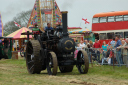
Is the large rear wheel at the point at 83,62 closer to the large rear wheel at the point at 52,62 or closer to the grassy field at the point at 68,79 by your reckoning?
the grassy field at the point at 68,79

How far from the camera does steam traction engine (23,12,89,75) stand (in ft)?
31.5

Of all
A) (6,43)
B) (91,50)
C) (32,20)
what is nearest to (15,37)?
(32,20)

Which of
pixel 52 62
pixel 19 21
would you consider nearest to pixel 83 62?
pixel 52 62

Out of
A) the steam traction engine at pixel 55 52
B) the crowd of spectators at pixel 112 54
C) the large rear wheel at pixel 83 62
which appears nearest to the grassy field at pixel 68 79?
the large rear wheel at pixel 83 62

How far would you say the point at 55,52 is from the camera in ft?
33.4

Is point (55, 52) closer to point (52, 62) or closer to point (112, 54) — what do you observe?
point (52, 62)

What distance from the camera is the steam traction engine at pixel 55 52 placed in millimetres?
9602

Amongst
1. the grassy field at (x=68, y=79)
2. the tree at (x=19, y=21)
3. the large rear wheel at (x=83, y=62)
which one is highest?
the tree at (x=19, y=21)

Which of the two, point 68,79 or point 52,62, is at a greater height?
point 52,62

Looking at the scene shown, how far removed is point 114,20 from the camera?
25734 mm

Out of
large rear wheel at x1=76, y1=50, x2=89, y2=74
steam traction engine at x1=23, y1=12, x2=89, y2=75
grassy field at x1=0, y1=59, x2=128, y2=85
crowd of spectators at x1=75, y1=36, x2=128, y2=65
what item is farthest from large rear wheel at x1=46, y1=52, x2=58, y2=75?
crowd of spectators at x1=75, y1=36, x2=128, y2=65

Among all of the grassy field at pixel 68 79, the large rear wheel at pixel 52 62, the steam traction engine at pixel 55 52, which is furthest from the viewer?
the steam traction engine at pixel 55 52

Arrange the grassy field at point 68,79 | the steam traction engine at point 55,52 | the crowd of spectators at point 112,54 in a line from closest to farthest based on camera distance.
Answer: the grassy field at point 68,79 → the steam traction engine at point 55,52 → the crowd of spectators at point 112,54

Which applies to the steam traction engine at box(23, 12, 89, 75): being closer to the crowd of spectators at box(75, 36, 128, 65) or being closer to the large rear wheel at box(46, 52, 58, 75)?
the large rear wheel at box(46, 52, 58, 75)
